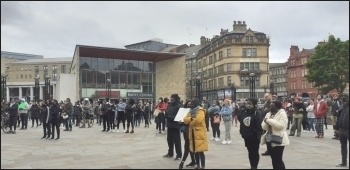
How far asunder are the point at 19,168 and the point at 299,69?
8405 cm

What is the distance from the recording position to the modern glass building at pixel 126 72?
46.3m

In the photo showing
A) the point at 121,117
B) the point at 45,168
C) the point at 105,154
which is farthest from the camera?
the point at 121,117

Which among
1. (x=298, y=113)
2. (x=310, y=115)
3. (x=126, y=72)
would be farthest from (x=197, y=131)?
(x=126, y=72)

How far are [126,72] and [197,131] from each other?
42.5 m

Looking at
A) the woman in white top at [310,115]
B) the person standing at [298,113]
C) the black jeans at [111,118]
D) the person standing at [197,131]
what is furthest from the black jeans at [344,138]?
the black jeans at [111,118]

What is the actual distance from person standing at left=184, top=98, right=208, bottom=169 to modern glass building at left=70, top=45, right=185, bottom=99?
120 ft

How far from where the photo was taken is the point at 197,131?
8.00 meters

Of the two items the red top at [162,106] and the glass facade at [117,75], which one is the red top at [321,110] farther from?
the glass facade at [117,75]

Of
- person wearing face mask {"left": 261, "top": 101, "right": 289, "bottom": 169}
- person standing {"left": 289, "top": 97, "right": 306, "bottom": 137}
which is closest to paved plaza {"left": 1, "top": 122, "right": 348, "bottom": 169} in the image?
person wearing face mask {"left": 261, "top": 101, "right": 289, "bottom": 169}

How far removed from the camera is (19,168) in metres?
8.20

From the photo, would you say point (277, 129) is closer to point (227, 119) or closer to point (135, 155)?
point (135, 155)

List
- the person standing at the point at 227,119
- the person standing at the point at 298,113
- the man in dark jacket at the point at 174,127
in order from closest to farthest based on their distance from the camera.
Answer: the man in dark jacket at the point at 174,127 → the person standing at the point at 227,119 → the person standing at the point at 298,113

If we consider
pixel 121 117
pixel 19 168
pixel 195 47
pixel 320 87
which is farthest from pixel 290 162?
pixel 195 47

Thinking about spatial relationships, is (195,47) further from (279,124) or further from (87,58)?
(279,124)
